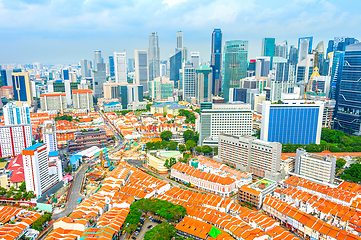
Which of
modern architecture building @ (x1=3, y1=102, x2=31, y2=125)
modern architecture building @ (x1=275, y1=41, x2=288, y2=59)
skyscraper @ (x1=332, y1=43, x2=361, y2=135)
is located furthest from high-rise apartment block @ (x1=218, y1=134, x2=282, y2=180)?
modern architecture building @ (x1=275, y1=41, x2=288, y2=59)

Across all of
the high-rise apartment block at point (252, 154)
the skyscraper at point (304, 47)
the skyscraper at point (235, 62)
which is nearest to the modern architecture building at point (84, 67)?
the skyscraper at point (235, 62)

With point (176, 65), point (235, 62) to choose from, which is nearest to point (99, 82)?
point (176, 65)

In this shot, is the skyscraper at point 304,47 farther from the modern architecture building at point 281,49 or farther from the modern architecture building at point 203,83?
the modern architecture building at point 203,83

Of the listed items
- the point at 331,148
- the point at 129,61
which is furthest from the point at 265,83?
the point at 129,61

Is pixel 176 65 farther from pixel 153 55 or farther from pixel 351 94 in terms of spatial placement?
pixel 351 94

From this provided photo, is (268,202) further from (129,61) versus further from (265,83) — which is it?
(129,61)

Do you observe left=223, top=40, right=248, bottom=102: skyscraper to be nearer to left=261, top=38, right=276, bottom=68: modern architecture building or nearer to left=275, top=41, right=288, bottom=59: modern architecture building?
left=261, top=38, right=276, bottom=68: modern architecture building
